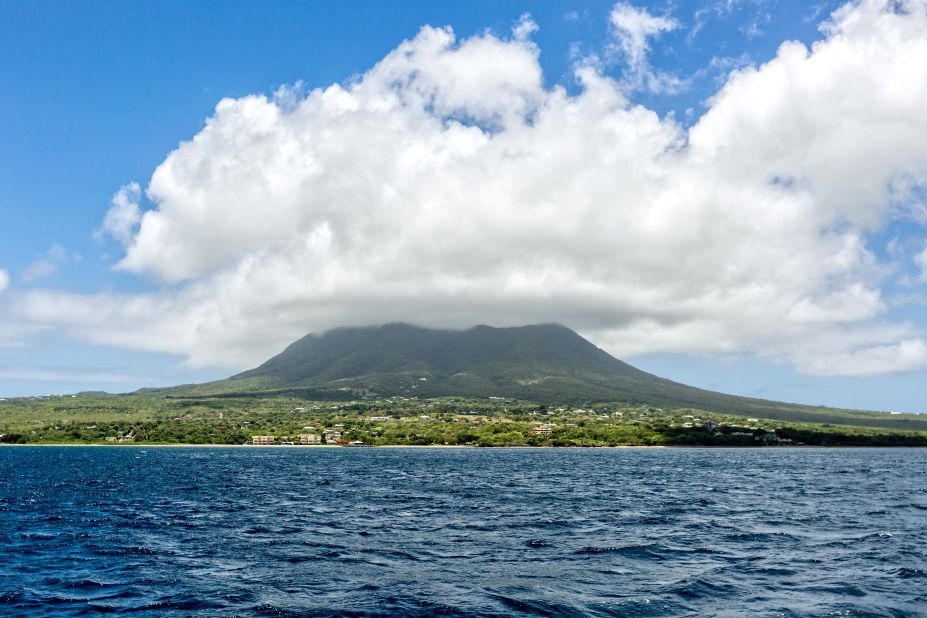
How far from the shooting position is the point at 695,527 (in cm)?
5850

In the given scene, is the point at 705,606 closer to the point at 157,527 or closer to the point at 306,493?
the point at 157,527

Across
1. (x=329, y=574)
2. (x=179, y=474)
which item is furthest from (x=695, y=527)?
(x=179, y=474)

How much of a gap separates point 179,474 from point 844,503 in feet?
351

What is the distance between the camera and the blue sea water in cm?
3359

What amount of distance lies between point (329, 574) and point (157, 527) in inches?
1067

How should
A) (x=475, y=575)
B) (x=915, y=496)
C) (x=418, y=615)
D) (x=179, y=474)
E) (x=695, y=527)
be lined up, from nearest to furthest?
1. (x=418, y=615)
2. (x=475, y=575)
3. (x=695, y=527)
4. (x=915, y=496)
5. (x=179, y=474)

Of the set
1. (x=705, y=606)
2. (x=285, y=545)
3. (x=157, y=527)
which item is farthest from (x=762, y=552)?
(x=157, y=527)

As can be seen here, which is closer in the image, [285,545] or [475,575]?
[475,575]

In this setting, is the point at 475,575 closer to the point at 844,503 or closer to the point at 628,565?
the point at 628,565

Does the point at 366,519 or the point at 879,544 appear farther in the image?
the point at 366,519

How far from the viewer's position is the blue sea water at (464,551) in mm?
33594

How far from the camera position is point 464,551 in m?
46.4

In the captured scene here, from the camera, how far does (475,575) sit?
128 feet

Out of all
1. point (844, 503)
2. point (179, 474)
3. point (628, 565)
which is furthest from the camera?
point (179, 474)
